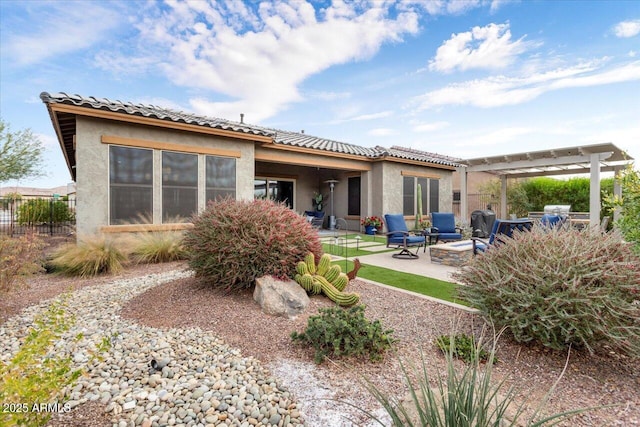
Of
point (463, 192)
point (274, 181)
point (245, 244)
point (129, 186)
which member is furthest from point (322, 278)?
point (463, 192)

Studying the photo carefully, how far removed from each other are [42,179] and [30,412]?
20442mm

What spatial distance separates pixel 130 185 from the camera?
7168 mm

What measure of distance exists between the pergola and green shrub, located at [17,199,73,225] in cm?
1741

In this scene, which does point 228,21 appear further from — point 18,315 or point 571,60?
point 571,60

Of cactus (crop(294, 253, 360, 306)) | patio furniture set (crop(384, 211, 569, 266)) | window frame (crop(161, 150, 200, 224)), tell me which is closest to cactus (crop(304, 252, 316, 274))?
cactus (crop(294, 253, 360, 306))

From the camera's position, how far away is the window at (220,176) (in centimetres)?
829

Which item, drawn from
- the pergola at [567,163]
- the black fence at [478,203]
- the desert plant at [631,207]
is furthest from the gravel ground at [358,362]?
the black fence at [478,203]

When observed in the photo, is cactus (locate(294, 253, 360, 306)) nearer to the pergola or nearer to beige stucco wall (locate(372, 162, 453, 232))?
the pergola

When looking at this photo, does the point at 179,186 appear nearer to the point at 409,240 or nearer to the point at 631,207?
the point at 409,240

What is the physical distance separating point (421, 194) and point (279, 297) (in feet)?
37.1

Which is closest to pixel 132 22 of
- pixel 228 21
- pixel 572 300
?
pixel 228 21

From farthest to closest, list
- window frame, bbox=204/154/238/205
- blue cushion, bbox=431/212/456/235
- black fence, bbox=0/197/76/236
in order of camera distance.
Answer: black fence, bbox=0/197/76/236
blue cushion, bbox=431/212/456/235
window frame, bbox=204/154/238/205

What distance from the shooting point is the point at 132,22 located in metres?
7.67

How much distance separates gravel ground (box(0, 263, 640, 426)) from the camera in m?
2.03
